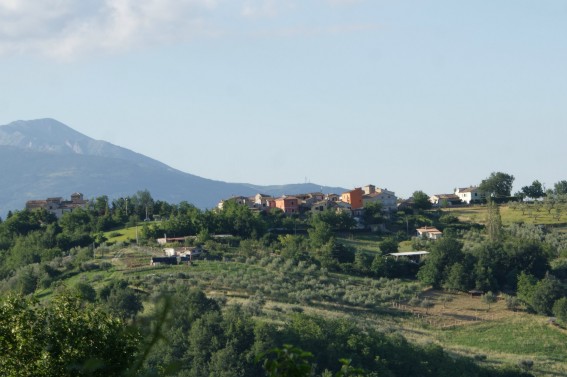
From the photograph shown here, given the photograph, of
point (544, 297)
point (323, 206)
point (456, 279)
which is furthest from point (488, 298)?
point (323, 206)

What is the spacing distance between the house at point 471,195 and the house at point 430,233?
2127cm

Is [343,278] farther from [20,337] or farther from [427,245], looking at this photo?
[20,337]

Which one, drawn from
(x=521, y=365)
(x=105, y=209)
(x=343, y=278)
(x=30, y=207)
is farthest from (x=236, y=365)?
(x=30, y=207)

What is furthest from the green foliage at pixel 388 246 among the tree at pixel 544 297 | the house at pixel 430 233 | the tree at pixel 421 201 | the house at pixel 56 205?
the house at pixel 56 205

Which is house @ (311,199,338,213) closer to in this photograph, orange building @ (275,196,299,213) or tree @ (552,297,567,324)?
orange building @ (275,196,299,213)

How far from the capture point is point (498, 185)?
334 ft

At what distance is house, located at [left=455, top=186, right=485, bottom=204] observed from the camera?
10200cm

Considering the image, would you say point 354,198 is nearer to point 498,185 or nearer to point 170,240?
point 498,185

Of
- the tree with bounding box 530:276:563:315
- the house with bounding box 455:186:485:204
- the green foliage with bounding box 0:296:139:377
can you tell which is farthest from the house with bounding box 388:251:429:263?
the green foliage with bounding box 0:296:139:377

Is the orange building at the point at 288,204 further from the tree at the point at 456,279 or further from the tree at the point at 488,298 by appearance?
the tree at the point at 488,298

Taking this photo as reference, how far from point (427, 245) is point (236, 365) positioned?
3556 cm

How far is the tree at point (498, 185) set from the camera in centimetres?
10150

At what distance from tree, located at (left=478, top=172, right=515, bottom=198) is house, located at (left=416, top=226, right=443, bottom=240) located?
22.8 meters

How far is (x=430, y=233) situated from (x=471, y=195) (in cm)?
2627
